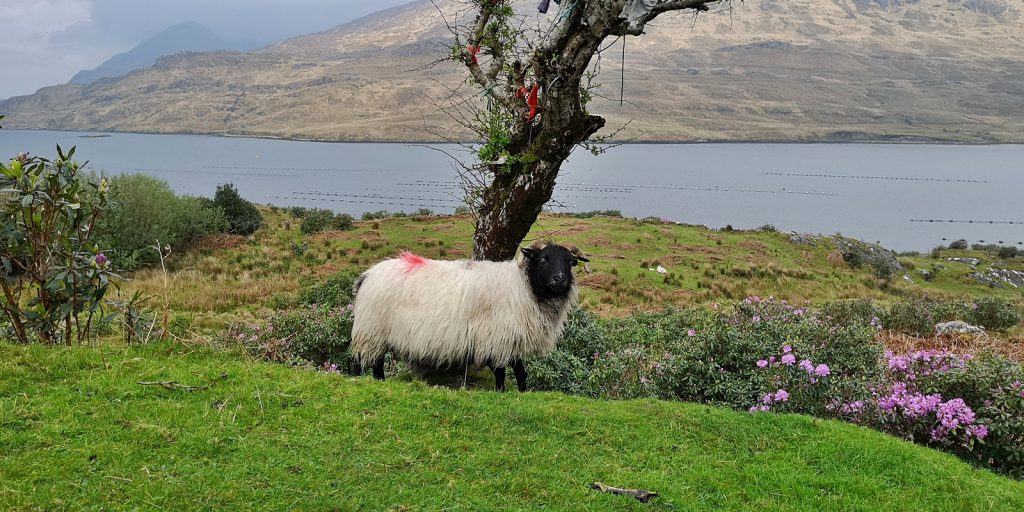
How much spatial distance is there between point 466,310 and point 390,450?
2.81m

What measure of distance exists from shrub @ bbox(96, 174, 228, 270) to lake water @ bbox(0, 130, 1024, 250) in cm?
698

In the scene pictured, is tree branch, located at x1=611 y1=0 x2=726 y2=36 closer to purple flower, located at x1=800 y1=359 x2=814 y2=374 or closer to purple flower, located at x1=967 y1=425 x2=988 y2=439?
purple flower, located at x1=800 y1=359 x2=814 y2=374

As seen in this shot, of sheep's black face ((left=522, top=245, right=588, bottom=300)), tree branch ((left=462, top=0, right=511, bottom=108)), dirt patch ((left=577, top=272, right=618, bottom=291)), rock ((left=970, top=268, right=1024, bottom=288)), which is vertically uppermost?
tree branch ((left=462, top=0, right=511, bottom=108))

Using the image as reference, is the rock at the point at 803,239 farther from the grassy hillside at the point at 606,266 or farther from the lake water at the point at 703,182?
the lake water at the point at 703,182

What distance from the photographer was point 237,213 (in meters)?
37.5

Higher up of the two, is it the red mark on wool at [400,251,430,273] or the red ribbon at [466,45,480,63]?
the red ribbon at [466,45,480,63]

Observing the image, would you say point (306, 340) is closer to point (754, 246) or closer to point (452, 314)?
point (452, 314)

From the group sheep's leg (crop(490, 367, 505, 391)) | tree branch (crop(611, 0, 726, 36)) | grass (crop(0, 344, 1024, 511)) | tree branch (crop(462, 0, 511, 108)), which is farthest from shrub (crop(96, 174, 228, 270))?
tree branch (crop(611, 0, 726, 36))

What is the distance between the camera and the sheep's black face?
7492 mm

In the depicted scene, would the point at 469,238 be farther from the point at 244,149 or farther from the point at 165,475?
the point at 244,149

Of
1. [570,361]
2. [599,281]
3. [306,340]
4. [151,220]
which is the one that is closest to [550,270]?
[570,361]

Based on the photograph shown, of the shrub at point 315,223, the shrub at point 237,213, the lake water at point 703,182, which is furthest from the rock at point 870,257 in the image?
the shrub at point 237,213

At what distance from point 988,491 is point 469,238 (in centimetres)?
2967

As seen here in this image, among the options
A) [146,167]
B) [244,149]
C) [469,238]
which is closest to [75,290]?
[469,238]
